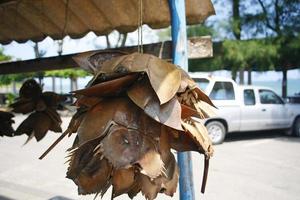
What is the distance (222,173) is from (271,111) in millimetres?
5157

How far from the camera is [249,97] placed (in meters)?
10.9

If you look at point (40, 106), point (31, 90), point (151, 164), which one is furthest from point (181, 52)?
point (31, 90)

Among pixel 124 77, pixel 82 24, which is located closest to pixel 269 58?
pixel 82 24

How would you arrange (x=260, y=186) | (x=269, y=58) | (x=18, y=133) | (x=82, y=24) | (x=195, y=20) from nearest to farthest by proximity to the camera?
(x=195, y=20) < (x=18, y=133) < (x=82, y=24) < (x=260, y=186) < (x=269, y=58)

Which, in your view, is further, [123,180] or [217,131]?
[217,131]

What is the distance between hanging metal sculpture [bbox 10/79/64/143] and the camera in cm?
199

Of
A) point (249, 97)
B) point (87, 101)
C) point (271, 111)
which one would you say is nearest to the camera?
point (87, 101)

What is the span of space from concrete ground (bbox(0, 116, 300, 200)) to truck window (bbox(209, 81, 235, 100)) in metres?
1.42

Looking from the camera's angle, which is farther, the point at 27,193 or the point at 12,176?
the point at 12,176

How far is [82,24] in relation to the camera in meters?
2.46

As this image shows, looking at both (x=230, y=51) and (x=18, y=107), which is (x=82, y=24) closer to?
(x=18, y=107)

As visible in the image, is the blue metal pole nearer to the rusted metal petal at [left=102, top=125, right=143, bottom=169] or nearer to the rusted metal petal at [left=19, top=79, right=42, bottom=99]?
the rusted metal petal at [left=102, top=125, right=143, bottom=169]

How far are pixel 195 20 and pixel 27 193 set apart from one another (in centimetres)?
437

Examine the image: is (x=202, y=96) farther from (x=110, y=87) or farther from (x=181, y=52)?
(x=181, y=52)
